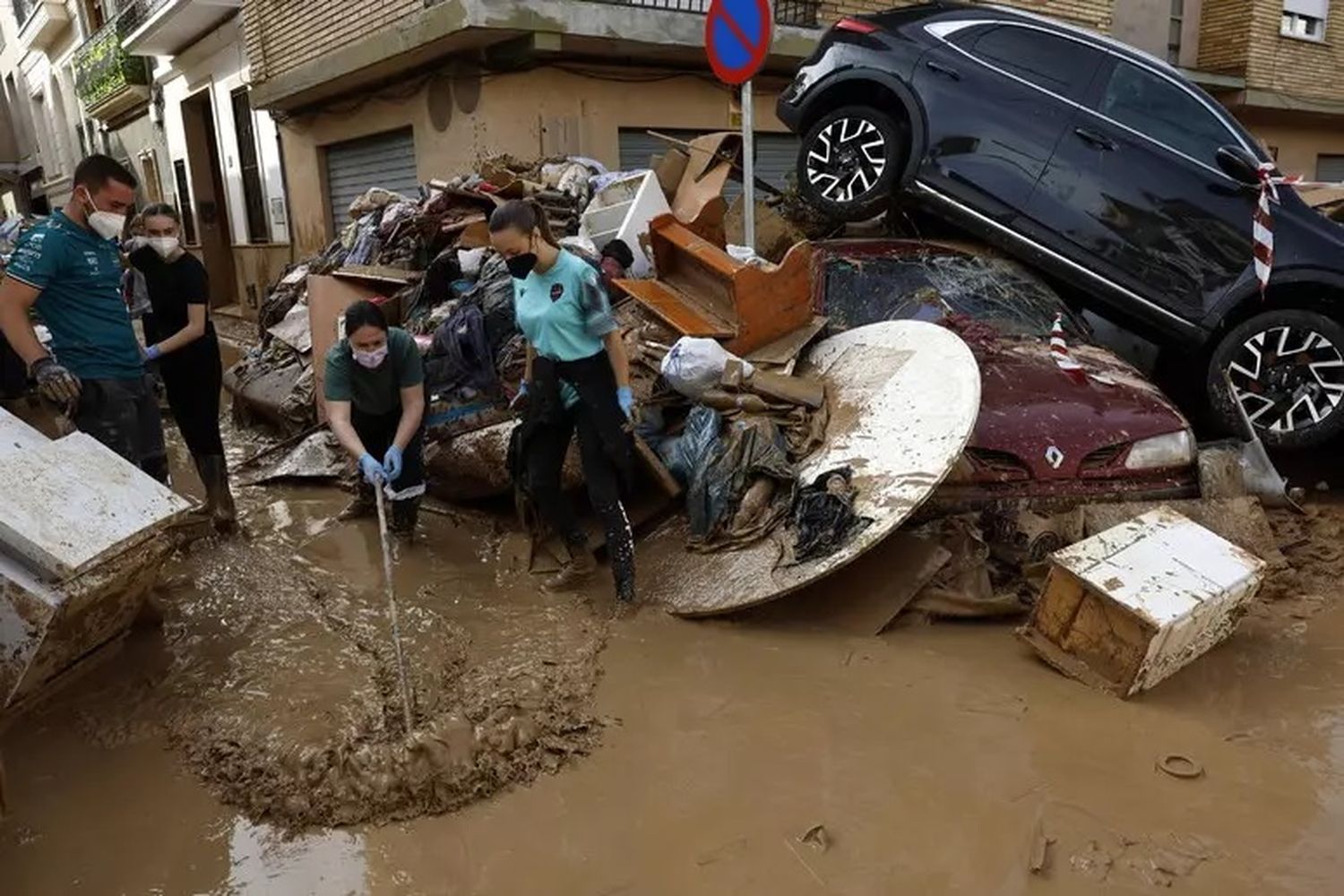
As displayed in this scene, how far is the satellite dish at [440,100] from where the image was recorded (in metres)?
8.92

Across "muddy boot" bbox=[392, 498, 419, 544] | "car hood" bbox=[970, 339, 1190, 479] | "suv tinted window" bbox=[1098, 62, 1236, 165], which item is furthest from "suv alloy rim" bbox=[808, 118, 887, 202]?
"muddy boot" bbox=[392, 498, 419, 544]

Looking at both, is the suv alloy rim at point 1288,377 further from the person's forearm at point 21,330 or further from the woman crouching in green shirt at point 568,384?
the person's forearm at point 21,330

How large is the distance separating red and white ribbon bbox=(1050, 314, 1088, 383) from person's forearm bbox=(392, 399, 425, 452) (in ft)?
10.5

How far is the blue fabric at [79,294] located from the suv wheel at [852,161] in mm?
4554

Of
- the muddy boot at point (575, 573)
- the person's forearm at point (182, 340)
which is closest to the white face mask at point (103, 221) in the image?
the person's forearm at point (182, 340)

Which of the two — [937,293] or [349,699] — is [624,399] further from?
[937,293]

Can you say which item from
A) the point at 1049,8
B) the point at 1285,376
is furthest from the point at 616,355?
the point at 1049,8

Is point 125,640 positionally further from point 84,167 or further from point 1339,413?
point 1339,413

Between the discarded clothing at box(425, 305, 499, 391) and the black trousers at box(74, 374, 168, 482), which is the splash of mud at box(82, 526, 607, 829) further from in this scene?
the discarded clothing at box(425, 305, 499, 391)

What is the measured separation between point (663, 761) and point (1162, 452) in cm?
283

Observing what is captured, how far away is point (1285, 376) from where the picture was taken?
16.5ft

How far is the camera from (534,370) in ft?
12.4

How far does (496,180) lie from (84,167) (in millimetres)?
3855

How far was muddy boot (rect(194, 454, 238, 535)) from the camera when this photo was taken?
4746 mm
